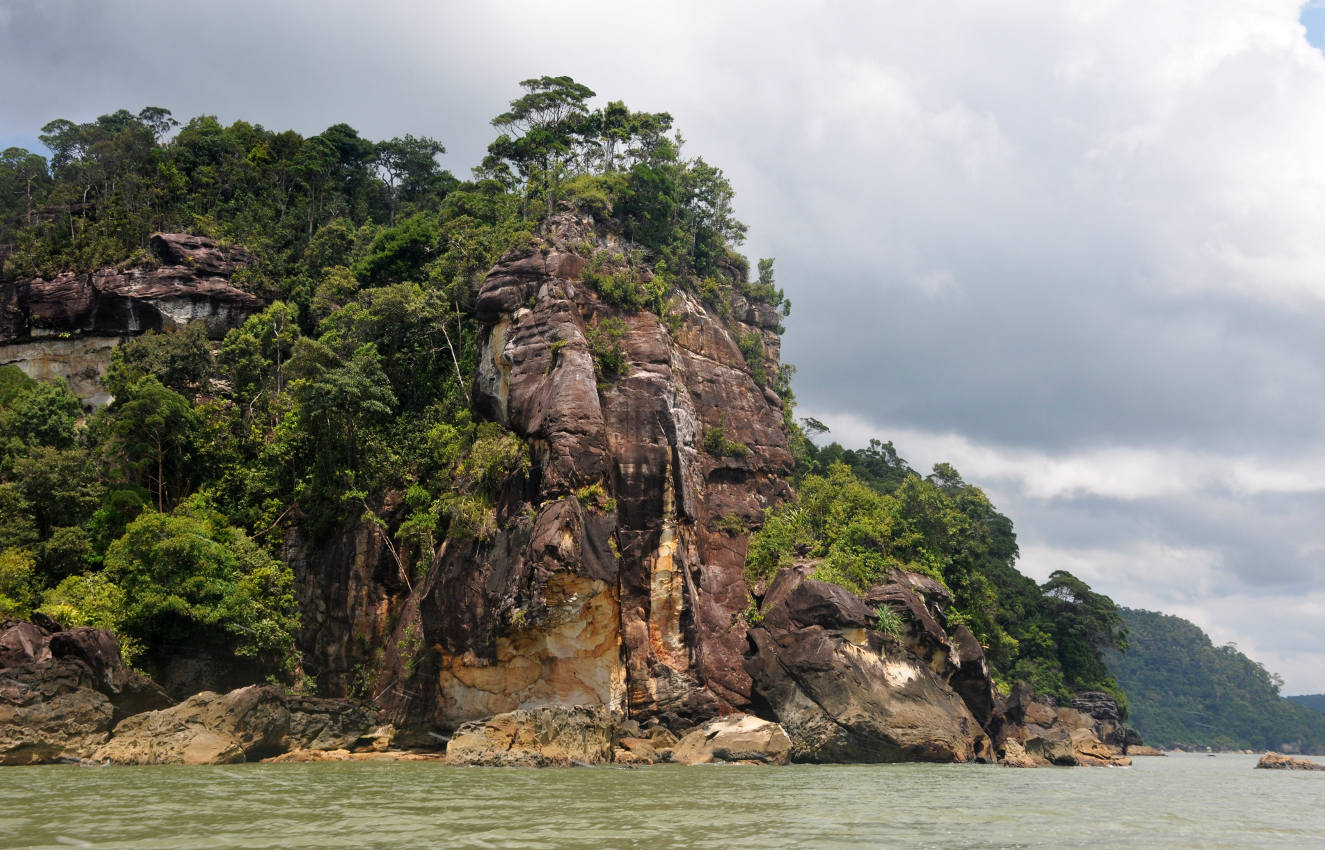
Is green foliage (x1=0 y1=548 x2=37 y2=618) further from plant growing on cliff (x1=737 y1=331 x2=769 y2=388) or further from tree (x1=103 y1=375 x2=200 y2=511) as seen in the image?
plant growing on cliff (x1=737 y1=331 x2=769 y2=388)

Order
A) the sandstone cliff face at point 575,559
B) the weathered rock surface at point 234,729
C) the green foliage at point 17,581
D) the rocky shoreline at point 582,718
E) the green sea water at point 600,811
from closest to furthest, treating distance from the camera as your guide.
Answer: the green sea water at point 600,811 → the weathered rock surface at point 234,729 → the rocky shoreline at point 582,718 → the green foliage at point 17,581 → the sandstone cliff face at point 575,559

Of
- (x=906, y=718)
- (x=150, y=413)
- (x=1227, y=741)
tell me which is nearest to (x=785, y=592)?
(x=906, y=718)

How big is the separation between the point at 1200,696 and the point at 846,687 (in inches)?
3895

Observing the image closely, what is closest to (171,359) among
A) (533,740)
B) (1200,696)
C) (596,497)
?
(596,497)

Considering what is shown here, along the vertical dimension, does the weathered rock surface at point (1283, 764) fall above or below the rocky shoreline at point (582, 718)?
below

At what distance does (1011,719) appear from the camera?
3738cm

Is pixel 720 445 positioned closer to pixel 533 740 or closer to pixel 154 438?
pixel 533 740

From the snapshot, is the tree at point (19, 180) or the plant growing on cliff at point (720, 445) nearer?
the plant growing on cliff at point (720, 445)

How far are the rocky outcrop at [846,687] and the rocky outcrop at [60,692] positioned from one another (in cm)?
1696

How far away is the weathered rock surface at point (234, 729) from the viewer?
19797 millimetres

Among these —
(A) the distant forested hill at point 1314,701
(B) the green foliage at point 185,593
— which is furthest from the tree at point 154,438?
(A) the distant forested hill at point 1314,701

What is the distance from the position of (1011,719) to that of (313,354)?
32.0 metres

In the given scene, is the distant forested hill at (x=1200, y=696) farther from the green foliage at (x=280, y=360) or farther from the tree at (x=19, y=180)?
the tree at (x=19, y=180)

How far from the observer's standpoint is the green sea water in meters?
9.91
